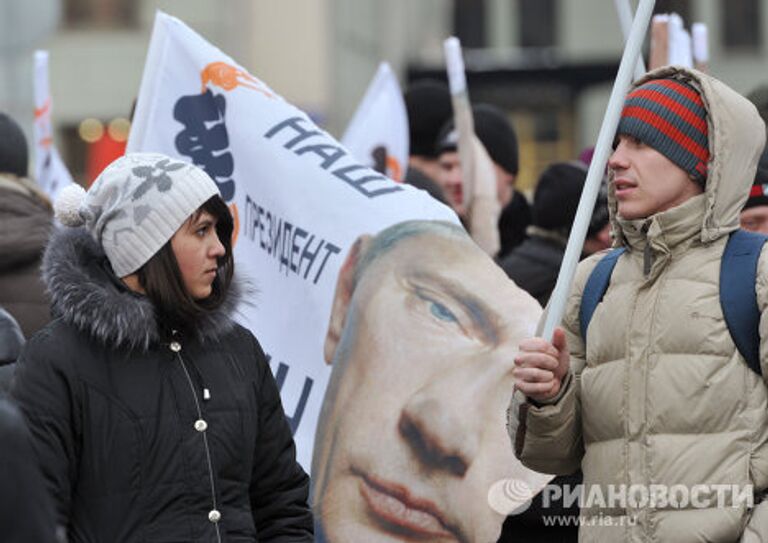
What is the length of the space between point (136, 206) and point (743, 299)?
1.23 m

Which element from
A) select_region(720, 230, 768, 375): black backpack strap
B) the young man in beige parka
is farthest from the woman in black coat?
select_region(720, 230, 768, 375): black backpack strap

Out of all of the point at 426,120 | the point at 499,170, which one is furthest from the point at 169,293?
the point at 426,120

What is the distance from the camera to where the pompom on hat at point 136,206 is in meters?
4.19

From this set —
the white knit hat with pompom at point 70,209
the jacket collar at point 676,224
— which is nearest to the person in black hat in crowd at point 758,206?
the jacket collar at point 676,224

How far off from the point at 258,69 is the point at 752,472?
985 inches

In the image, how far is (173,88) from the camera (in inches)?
233

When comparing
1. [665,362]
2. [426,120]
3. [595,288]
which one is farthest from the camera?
[426,120]

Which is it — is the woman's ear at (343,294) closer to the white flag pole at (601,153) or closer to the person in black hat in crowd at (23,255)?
the person in black hat in crowd at (23,255)

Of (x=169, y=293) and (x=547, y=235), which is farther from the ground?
(x=169, y=293)

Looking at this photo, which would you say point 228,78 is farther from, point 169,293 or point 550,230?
point 169,293

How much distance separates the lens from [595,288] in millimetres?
4398

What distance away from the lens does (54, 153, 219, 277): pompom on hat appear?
4188mm

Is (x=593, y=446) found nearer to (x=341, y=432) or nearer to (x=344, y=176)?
(x=341, y=432)

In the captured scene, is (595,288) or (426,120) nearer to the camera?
(595,288)
